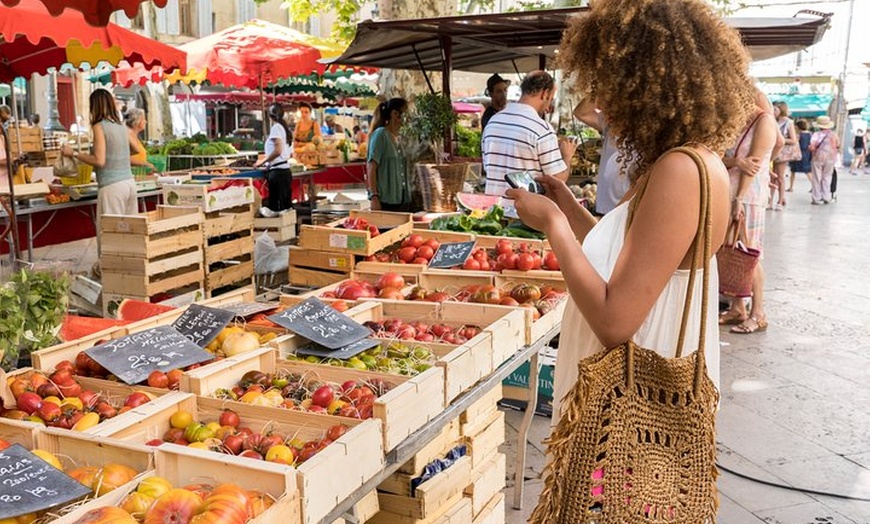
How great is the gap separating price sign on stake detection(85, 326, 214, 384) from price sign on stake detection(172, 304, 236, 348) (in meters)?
0.11

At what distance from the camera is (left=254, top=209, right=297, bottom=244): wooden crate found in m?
9.78

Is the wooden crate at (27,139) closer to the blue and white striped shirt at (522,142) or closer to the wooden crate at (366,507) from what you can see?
the blue and white striped shirt at (522,142)

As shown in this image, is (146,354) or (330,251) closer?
(146,354)

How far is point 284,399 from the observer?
274cm

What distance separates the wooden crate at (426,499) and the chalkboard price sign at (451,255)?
62.1 inches

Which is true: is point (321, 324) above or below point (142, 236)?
above

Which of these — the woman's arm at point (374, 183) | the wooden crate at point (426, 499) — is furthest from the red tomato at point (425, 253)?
the woman's arm at point (374, 183)

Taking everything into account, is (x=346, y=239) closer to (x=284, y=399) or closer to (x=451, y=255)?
(x=451, y=255)

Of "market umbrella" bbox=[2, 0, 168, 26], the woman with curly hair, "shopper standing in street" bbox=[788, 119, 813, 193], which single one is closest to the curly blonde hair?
the woman with curly hair

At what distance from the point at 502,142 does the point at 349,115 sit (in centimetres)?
3041

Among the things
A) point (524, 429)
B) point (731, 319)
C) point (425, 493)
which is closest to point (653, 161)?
point (425, 493)

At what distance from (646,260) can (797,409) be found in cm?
426

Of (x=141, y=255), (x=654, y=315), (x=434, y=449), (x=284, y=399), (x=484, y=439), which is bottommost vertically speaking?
(x=484, y=439)

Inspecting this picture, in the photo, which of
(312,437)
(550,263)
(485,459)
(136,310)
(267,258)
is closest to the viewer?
(312,437)
